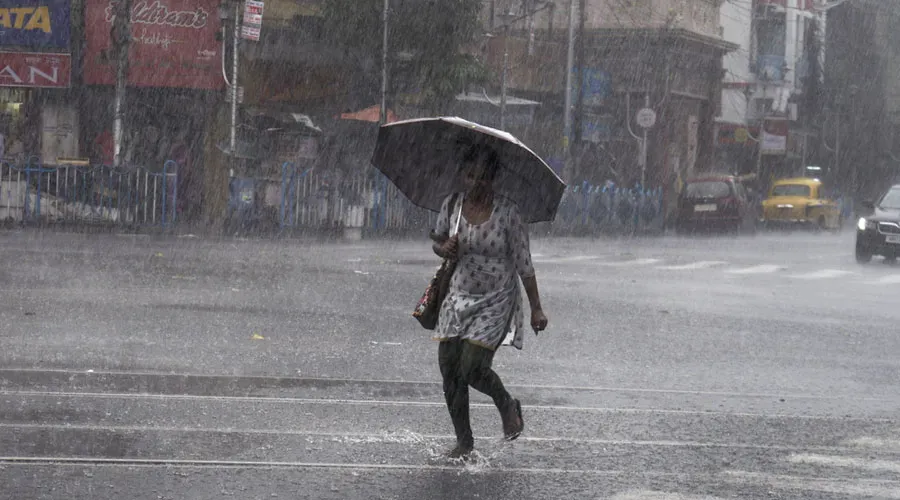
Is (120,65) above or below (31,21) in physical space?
below

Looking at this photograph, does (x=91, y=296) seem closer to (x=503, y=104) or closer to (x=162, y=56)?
(x=162, y=56)

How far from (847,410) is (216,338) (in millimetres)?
4924

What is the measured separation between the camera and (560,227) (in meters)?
35.2

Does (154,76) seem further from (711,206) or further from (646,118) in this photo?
(646,118)

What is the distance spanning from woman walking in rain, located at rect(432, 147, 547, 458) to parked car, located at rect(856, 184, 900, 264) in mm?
18742

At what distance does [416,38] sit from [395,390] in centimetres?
2442

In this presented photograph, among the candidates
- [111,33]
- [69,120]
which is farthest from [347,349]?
[69,120]

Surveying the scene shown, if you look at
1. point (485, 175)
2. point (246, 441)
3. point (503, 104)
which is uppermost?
point (503, 104)

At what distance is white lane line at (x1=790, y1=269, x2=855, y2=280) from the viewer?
21.0 metres

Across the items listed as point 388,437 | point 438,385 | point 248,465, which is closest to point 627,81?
point 438,385

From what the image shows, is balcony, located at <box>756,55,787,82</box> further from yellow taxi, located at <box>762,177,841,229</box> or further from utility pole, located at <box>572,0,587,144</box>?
utility pole, located at <box>572,0,587,144</box>

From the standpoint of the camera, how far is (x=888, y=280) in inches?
827

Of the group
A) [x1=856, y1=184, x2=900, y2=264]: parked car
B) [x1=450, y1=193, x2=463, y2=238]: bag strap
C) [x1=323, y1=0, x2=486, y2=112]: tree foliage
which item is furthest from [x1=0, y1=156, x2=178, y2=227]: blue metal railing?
[x1=450, y1=193, x2=463, y2=238]: bag strap

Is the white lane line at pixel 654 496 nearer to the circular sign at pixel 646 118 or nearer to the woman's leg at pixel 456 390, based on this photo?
the woman's leg at pixel 456 390
